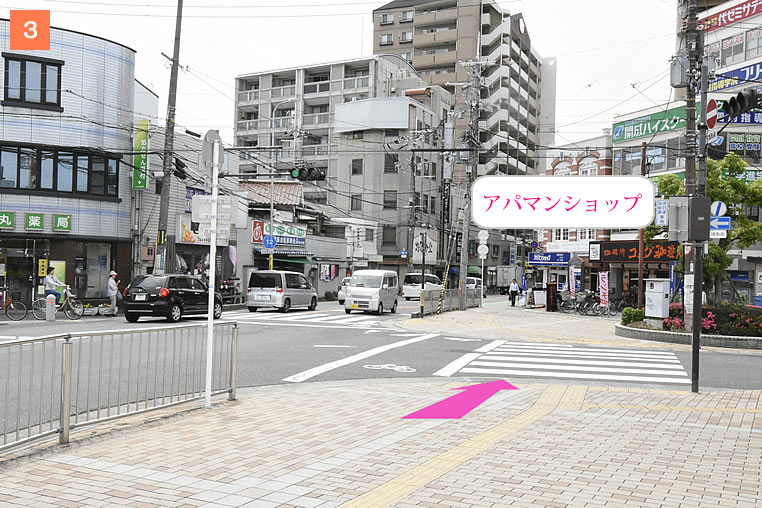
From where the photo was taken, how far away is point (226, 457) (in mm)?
6020

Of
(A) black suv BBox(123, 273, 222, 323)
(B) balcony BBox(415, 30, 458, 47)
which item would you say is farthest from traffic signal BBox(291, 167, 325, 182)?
(B) balcony BBox(415, 30, 458, 47)

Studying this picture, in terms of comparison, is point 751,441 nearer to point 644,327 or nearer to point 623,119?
point 644,327

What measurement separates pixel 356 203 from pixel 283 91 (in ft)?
48.8

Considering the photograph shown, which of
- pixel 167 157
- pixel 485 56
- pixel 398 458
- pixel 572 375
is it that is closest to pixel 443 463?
pixel 398 458

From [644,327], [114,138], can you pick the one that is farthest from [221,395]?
[114,138]

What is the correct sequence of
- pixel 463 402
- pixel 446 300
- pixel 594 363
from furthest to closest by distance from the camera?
1. pixel 446 300
2. pixel 594 363
3. pixel 463 402

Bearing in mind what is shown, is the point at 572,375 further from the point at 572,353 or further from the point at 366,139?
the point at 366,139

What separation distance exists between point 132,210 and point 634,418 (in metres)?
25.5

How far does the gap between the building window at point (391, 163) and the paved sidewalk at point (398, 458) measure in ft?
178

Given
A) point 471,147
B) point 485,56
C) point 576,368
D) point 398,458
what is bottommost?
point 576,368

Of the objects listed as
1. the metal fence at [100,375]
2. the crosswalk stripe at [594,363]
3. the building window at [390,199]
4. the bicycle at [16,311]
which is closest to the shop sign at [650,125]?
the building window at [390,199]

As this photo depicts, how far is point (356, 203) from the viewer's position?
6419 cm

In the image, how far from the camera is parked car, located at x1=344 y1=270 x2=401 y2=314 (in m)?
29.8

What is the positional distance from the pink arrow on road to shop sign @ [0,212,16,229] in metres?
21.5
